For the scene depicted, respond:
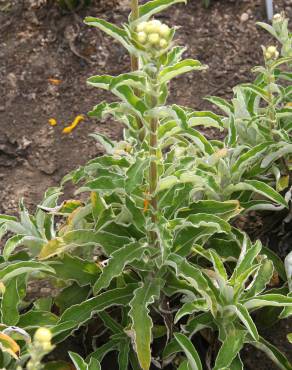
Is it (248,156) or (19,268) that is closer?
(19,268)

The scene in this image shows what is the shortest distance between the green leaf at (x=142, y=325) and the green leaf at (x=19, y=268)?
1.11 ft

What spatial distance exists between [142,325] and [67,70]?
2.26m

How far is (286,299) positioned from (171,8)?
2562 millimetres

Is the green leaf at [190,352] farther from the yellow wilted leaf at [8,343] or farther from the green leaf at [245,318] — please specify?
the yellow wilted leaf at [8,343]

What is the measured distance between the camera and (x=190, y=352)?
96.3 inches

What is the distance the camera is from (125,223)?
2697mm

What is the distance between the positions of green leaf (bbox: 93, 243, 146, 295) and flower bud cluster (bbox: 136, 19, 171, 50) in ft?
2.73

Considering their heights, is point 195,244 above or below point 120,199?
below

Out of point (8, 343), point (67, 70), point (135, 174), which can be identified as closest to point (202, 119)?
point (135, 174)

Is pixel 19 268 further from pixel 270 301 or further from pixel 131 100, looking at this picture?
pixel 270 301

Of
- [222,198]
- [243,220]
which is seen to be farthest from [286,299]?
[243,220]

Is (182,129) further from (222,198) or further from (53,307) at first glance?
(53,307)

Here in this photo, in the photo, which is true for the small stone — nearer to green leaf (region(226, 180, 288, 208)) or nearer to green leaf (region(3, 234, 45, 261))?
green leaf (region(226, 180, 288, 208))

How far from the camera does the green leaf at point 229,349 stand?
2.42 meters
